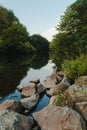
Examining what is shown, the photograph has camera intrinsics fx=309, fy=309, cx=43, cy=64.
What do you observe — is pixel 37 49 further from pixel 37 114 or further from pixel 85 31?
pixel 37 114

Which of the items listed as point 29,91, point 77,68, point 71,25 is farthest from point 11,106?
point 71,25

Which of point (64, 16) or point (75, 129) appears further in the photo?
point (64, 16)

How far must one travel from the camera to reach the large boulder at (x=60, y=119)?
915 centimetres

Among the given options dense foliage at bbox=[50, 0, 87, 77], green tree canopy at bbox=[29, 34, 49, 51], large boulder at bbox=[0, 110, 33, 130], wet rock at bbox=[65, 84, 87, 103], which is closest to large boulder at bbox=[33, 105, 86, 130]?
large boulder at bbox=[0, 110, 33, 130]

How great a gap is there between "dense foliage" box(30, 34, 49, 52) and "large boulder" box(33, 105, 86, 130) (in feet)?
256

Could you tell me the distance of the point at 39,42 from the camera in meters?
89.1

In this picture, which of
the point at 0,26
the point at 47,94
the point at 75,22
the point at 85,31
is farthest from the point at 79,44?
the point at 0,26

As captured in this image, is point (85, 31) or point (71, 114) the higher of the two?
point (85, 31)

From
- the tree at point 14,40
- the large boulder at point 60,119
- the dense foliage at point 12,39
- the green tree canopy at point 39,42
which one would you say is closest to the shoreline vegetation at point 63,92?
the large boulder at point 60,119

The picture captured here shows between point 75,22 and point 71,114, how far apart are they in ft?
76.0

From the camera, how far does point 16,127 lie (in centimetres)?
891

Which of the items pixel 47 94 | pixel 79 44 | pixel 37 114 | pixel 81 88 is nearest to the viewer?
pixel 37 114

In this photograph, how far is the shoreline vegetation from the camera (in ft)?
30.7

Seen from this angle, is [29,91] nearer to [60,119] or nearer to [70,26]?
[60,119]
